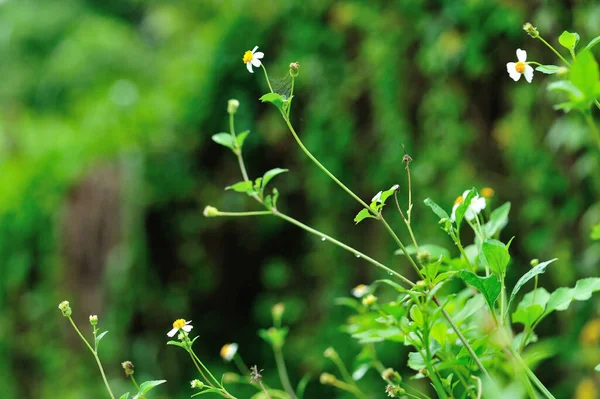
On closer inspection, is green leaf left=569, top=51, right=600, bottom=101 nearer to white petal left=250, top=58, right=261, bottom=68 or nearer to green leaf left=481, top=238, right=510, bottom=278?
green leaf left=481, top=238, right=510, bottom=278

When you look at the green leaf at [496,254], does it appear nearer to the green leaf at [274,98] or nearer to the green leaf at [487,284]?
the green leaf at [487,284]

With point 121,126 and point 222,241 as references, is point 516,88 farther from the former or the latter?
point 121,126

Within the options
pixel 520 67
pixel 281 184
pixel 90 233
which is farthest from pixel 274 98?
pixel 90 233

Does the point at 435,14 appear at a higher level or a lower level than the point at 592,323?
higher

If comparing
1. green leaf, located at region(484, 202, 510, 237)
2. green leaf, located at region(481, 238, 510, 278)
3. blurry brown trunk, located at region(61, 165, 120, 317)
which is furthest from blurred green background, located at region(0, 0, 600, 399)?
green leaf, located at region(481, 238, 510, 278)

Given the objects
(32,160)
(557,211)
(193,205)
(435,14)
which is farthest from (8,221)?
(557,211)

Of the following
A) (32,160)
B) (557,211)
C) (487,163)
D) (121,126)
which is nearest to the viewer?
(557,211)
